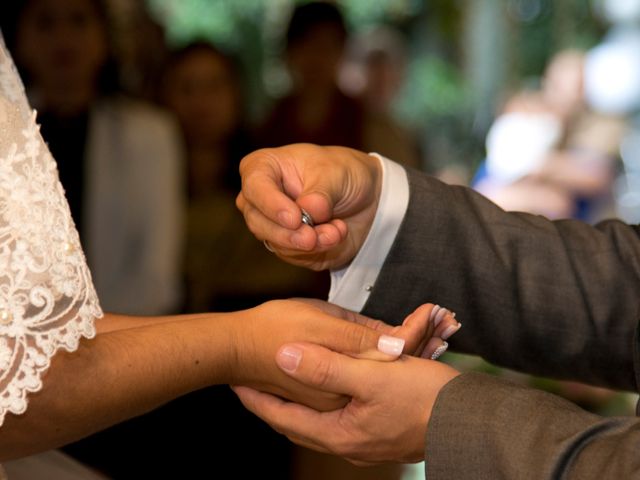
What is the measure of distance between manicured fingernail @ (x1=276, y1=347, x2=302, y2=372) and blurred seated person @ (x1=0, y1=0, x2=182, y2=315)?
1432mm

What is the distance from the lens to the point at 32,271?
1.06 meters

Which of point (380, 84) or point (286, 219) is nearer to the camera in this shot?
point (286, 219)

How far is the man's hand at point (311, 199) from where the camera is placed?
1.35 meters

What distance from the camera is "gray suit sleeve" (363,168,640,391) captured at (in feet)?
5.15

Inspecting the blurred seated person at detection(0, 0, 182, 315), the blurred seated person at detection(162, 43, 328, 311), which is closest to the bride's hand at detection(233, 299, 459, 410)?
the blurred seated person at detection(0, 0, 182, 315)

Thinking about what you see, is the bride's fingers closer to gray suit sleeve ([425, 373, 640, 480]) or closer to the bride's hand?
the bride's hand

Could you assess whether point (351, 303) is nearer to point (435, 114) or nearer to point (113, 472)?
point (113, 472)

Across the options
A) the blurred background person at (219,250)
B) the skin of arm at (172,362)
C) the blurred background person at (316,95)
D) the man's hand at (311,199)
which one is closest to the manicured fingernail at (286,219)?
the man's hand at (311,199)

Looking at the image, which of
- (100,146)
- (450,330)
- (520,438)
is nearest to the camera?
(520,438)

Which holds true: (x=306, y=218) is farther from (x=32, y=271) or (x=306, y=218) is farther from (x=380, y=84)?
(x=380, y=84)

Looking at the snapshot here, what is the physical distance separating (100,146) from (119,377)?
5.07ft

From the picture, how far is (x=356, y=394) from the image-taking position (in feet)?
4.22

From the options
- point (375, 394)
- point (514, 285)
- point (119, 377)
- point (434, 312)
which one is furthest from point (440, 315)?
point (119, 377)

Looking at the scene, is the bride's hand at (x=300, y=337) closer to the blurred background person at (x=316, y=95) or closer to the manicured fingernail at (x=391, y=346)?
the manicured fingernail at (x=391, y=346)
